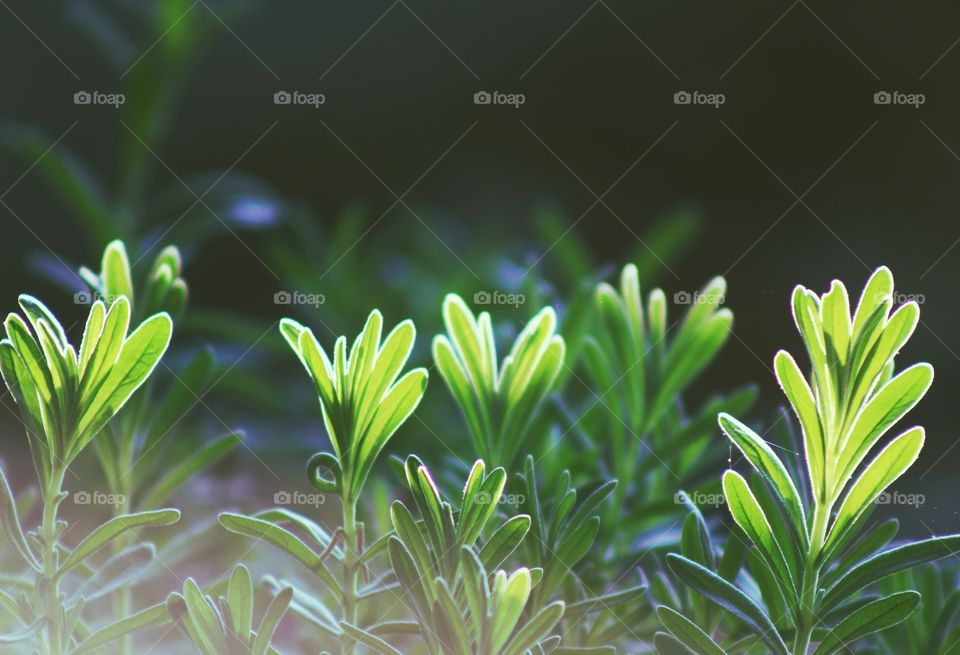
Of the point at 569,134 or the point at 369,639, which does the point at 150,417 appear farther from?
the point at 569,134

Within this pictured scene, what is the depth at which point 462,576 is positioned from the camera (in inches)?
9.2

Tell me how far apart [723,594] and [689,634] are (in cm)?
1

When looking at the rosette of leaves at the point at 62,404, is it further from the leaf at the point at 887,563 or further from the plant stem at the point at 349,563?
the leaf at the point at 887,563

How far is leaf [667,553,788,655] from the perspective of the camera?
0.72 feet

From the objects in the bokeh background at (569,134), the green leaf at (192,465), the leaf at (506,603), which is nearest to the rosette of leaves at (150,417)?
the green leaf at (192,465)

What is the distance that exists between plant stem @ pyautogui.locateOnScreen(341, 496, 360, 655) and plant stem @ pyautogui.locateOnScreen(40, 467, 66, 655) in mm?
73

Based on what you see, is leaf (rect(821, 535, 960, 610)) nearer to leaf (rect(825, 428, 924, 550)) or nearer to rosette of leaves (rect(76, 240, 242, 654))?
leaf (rect(825, 428, 924, 550))

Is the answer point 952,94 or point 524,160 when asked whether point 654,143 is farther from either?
point 952,94

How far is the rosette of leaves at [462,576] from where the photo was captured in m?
0.22

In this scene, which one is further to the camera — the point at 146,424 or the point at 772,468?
the point at 146,424

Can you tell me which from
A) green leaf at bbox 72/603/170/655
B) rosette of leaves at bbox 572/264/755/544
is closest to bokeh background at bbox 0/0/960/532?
rosette of leaves at bbox 572/264/755/544

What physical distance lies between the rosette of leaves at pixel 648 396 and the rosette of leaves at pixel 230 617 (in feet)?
0.44

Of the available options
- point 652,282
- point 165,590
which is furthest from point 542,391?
point 652,282

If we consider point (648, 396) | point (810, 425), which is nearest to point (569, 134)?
point (648, 396)
